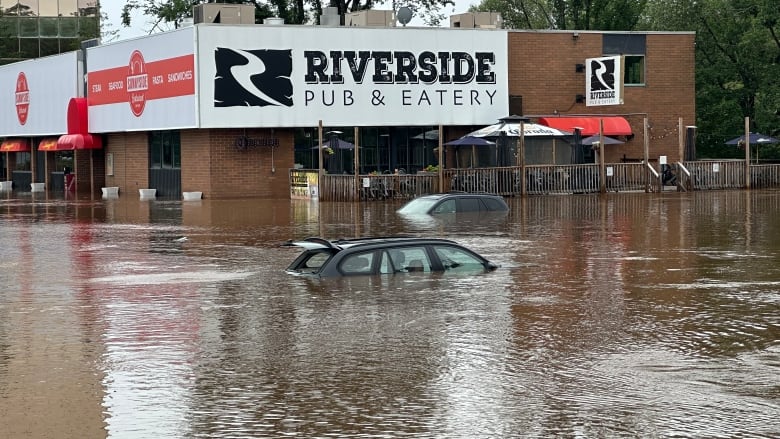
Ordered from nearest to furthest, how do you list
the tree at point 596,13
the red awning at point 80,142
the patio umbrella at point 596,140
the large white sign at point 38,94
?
the patio umbrella at point 596,140, the red awning at point 80,142, the large white sign at point 38,94, the tree at point 596,13

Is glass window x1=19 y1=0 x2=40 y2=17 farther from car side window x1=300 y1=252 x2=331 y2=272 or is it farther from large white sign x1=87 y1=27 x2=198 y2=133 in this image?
car side window x1=300 y1=252 x2=331 y2=272

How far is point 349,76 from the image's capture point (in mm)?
51406

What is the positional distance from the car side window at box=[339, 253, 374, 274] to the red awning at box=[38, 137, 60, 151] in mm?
44766

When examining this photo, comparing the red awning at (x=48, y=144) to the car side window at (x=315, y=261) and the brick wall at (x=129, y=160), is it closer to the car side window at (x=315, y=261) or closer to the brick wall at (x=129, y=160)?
the brick wall at (x=129, y=160)

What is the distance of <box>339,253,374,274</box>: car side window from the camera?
67.8 feet

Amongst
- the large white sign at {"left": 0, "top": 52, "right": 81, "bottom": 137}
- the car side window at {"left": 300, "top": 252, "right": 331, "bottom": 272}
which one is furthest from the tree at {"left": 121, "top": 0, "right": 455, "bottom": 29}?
the car side window at {"left": 300, "top": 252, "right": 331, "bottom": 272}

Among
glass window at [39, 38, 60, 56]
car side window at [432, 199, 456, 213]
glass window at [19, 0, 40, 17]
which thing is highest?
glass window at [19, 0, 40, 17]

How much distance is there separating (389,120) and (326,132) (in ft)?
8.55

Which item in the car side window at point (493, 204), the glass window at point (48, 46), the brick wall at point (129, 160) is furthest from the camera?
the glass window at point (48, 46)

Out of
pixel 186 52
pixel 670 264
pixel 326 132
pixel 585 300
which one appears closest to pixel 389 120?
pixel 326 132

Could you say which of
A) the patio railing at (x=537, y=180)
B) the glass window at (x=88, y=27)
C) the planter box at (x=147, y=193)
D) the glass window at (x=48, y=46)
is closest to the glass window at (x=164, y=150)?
the planter box at (x=147, y=193)

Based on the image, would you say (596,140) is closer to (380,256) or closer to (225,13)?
(225,13)

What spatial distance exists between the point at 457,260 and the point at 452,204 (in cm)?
1648

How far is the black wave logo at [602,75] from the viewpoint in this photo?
5338 centimetres
